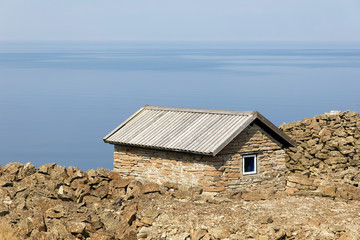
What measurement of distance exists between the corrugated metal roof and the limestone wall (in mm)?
502

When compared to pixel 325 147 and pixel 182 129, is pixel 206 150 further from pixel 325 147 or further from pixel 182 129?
pixel 325 147

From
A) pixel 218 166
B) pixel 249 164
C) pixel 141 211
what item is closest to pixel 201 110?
pixel 249 164

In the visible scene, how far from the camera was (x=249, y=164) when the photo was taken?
96.9ft

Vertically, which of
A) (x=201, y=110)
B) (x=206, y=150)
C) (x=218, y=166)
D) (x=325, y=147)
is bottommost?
(x=218, y=166)

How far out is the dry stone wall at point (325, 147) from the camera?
3394cm

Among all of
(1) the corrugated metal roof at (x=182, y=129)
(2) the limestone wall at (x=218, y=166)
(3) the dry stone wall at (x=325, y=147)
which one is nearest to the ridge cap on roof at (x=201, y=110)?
(1) the corrugated metal roof at (x=182, y=129)

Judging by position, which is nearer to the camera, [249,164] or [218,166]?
[218,166]

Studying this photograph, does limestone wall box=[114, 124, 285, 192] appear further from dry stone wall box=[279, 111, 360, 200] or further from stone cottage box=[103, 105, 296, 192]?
dry stone wall box=[279, 111, 360, 200]

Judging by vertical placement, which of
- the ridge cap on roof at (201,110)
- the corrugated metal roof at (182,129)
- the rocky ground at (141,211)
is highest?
the ridge cap on roof at (201,110)

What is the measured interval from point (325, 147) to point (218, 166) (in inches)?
344

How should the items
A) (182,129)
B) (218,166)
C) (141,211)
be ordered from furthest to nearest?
(182,129)
(218,166)
(141,211)

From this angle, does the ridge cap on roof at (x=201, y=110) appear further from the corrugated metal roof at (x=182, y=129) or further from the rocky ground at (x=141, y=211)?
the rocky ground at (x=141, y=211)

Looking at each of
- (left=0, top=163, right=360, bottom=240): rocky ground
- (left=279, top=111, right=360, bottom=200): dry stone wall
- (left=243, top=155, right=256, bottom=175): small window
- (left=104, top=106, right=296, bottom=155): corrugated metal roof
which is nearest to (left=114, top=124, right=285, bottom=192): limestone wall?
(left=243, top=155, right=256, bottom=175): small window

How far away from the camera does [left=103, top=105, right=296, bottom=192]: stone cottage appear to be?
2827 cm
